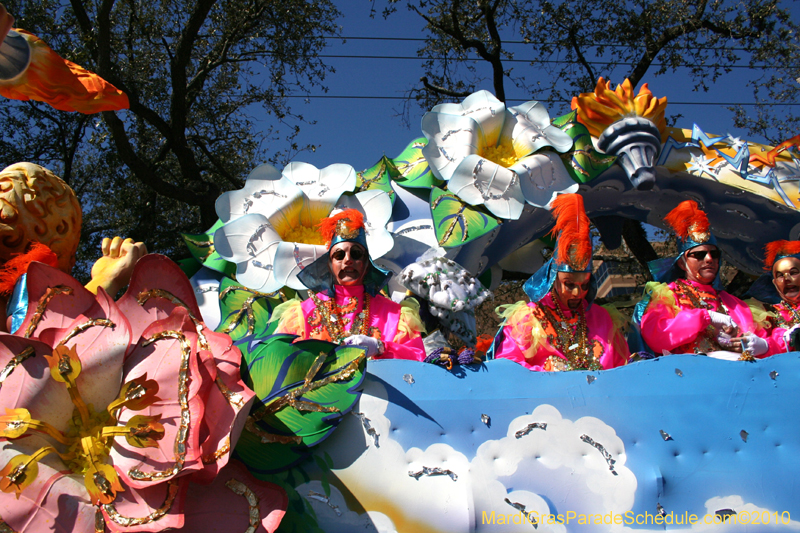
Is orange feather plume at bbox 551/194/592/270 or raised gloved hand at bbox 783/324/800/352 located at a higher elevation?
orange feather plume at bbox 551/194/592/270

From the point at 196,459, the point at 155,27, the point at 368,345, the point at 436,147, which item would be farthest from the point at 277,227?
the point at 155,27

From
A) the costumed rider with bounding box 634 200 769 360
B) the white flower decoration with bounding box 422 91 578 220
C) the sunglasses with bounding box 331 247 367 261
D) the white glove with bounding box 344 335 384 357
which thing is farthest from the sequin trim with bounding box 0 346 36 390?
the costumed rider with bounding box 634 200 769 360

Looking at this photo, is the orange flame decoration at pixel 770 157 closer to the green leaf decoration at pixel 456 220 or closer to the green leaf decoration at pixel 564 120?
the green leaf decoration at pixel 564 120

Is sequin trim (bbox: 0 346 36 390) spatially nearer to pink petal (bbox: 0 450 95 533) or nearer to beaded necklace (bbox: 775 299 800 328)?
pink petal (bbox: 0 450 95 533)

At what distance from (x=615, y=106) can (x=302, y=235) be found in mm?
2097

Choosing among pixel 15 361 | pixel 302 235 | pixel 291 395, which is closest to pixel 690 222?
pixel 302 235

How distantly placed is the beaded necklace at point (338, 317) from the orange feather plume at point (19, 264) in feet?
4.50

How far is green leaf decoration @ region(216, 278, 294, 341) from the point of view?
12.1ft

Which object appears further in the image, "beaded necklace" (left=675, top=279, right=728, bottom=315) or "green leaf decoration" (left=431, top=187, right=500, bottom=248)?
"green leaf decoration" (left=431, top=187, right=500, bottom=248)

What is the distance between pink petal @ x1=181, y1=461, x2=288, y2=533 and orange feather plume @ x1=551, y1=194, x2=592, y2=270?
1.88m

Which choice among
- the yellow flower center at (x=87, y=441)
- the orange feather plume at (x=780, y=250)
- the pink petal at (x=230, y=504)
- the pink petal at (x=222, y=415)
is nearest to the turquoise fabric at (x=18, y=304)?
the yellow flower center at (x=87, y=441)

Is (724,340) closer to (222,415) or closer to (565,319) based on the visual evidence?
(565,319)

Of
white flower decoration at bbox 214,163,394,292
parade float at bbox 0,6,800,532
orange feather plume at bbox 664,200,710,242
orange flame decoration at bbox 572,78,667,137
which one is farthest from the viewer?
orange flame decoration at bbox 572,78,667,137

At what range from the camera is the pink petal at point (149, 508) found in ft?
5.74
